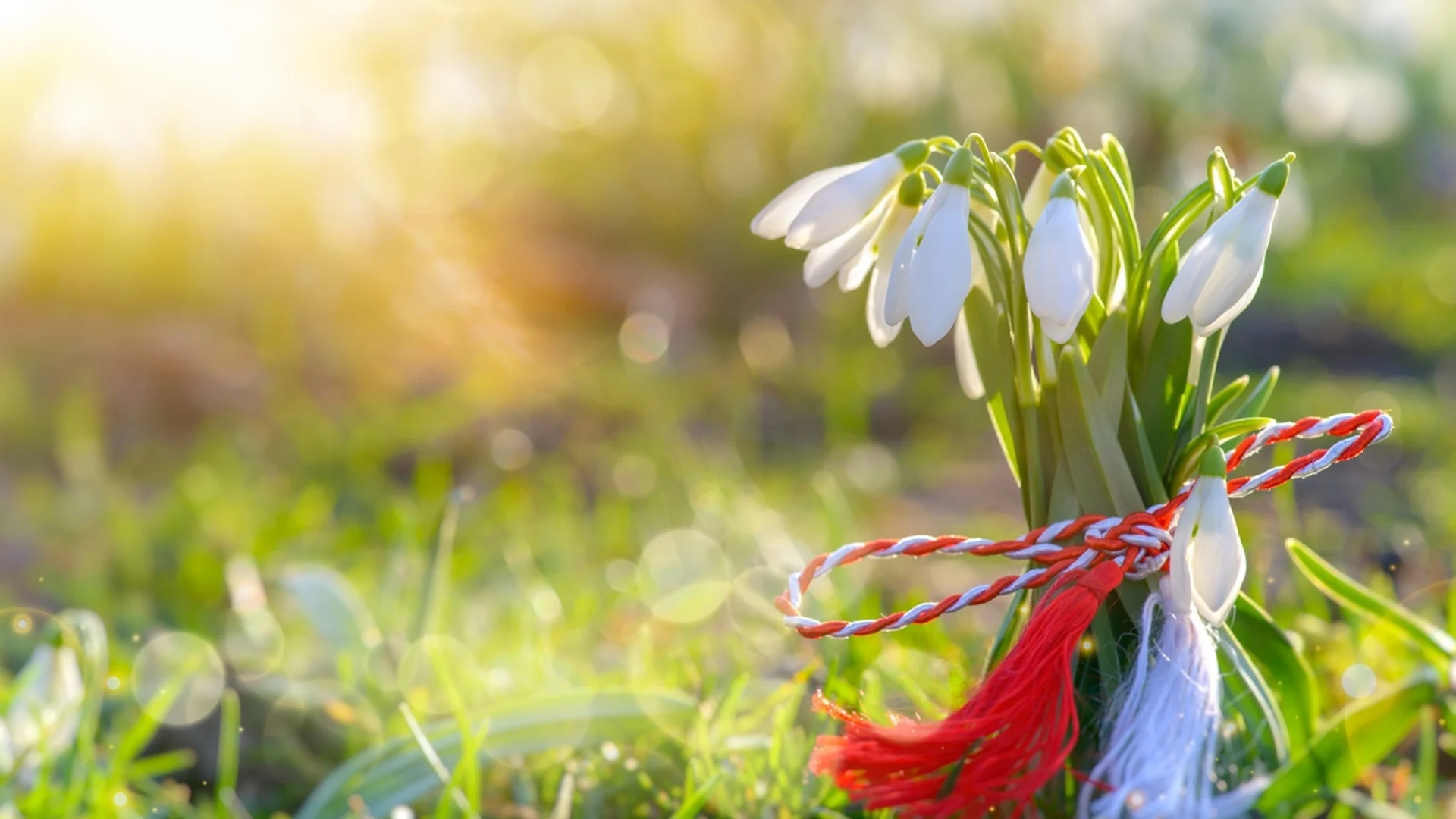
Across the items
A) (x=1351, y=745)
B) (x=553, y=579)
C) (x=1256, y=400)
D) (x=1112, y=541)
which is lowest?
(x=553, y=579)

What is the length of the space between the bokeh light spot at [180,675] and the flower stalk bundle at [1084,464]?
3.69 ft

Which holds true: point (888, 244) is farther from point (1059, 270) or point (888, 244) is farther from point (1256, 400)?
point (1256, 400)

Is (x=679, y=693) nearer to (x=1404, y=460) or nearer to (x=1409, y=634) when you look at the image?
(x=1409, y=634)

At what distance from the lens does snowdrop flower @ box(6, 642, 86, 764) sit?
4.84 ft

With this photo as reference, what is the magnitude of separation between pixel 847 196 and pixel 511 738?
76 cm

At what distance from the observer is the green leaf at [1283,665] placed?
44.6 inches

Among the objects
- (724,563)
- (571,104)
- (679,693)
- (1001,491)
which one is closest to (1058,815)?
(679,693)

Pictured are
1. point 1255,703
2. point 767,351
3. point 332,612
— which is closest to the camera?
point 1255,703

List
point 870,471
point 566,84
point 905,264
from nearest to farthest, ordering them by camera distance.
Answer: point 905,264
point 870,471
point 566,84

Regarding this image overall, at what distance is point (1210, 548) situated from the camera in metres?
0.91

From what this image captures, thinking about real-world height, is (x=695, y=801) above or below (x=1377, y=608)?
below

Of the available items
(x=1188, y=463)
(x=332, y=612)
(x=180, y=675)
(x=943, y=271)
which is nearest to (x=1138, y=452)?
(x=1188, y=463)

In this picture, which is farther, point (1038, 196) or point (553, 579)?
point (553, 579)

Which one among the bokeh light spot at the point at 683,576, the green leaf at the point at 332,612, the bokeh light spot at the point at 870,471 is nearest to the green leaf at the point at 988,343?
the green leaf at the point at 332,612
